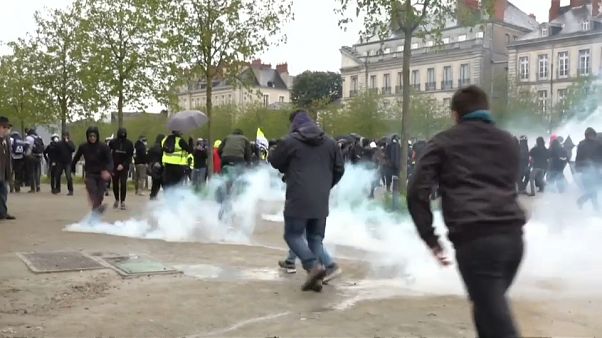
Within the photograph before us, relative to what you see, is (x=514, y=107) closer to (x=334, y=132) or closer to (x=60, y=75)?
(x=334, y=132)

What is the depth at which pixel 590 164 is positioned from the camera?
49.2 ft

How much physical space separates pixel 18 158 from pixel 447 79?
2437 inches

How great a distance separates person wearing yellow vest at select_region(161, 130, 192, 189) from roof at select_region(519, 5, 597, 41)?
2236 inches

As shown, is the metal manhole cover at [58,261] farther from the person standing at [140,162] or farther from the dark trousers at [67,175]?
the dark trousers at [67,175]

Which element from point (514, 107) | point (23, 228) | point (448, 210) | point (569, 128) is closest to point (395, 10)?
point (23, 228)

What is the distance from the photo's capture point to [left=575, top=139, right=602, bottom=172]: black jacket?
14859mm

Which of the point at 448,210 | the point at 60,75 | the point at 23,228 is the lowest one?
the point at 23,228

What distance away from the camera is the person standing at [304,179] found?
7195 millimetres

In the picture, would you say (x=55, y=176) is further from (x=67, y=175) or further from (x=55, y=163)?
(x=55, y=163)

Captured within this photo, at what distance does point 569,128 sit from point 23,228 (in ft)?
108

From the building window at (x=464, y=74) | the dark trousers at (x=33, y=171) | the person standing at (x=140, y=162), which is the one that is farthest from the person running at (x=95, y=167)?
the building window at (x=464, y=74)

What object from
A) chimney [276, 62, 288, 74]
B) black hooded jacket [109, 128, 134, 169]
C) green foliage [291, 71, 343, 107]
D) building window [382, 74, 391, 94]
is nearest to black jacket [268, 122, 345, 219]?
black hooded jacket [109, 128, 134, 169]

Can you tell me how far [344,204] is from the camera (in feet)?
45.7

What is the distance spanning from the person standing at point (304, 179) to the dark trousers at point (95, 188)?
5.47m
